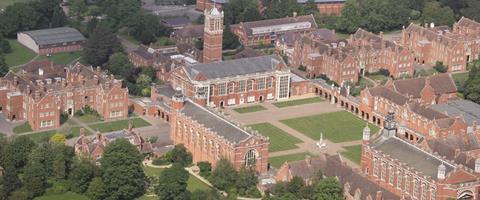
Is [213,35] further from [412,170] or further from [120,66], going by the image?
[412,170]

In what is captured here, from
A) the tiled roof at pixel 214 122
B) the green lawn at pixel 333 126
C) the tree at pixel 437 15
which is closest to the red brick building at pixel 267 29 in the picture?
the tree at pixel 437 15

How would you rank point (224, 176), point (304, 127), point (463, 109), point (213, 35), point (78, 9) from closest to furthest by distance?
point (224, 176)
point (304, 127)
point (463, 109)
point (213, 35)
point (78, 9)

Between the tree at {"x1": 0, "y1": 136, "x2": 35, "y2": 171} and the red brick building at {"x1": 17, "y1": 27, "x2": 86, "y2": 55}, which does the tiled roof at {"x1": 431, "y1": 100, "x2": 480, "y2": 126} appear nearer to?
the tree at {"x1": 0, "y1": 136, "x2": 35, "y2": 171}


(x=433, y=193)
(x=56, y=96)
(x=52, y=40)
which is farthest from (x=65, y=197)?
(x=52, y=40)

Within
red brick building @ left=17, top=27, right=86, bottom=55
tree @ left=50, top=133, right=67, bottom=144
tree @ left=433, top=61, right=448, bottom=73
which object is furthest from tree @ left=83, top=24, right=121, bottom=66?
tree @ left=433, top=61, right=448, bottom=73

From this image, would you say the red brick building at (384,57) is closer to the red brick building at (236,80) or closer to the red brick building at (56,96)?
the red brick building at (236,80)

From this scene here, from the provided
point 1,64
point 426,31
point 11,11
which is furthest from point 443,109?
point 11,11
